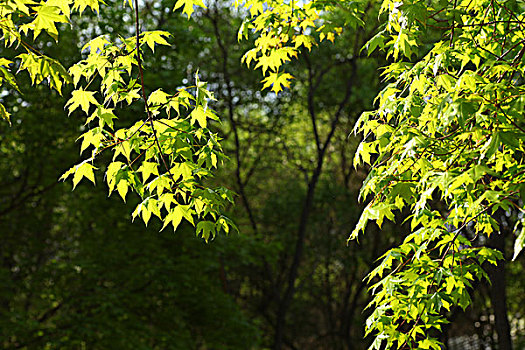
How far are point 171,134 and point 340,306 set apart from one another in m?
12.4

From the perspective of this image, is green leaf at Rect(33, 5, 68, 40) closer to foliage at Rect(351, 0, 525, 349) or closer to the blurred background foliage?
foliage at Rect(351, 0, 525, 349)

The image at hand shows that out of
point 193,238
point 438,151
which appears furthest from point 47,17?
point 193,238

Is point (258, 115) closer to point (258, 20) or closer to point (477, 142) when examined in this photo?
point (258, 20)

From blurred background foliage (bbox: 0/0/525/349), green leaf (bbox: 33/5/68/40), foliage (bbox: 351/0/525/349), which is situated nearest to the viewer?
green leaf (bbox: 33/5/68/40)

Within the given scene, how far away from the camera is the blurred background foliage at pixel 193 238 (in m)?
9.46

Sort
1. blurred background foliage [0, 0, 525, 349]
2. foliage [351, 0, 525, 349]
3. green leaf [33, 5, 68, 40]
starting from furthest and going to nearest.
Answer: blurred background foliage [0, 0, 525, 349] → foliage [351, 0, 525, 349] → green leaf [33, 5, 68, 40]

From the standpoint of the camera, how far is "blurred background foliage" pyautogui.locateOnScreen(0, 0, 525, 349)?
9.46m

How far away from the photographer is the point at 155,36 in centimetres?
376

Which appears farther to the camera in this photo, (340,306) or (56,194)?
(340,306)

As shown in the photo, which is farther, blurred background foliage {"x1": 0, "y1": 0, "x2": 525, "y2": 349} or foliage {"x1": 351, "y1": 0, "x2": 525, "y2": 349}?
blurred background foliage {"x1": 0, "y1": 0, "x2": 525, "y2": 349}

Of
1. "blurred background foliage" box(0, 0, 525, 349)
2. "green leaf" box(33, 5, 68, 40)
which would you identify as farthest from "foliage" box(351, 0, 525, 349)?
"blurred background foliage" box(0, 0, 525, 349)

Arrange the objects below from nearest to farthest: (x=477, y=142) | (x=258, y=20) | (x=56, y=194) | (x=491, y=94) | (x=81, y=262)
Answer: (x=491, y=94) → (x=477, y=142) → (x=258, y=20) → (x=81, y=262) → (x=56, y=194)

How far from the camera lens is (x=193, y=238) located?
9.91 meters

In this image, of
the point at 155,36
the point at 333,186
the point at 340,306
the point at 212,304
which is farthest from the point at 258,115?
the point at 155,36
